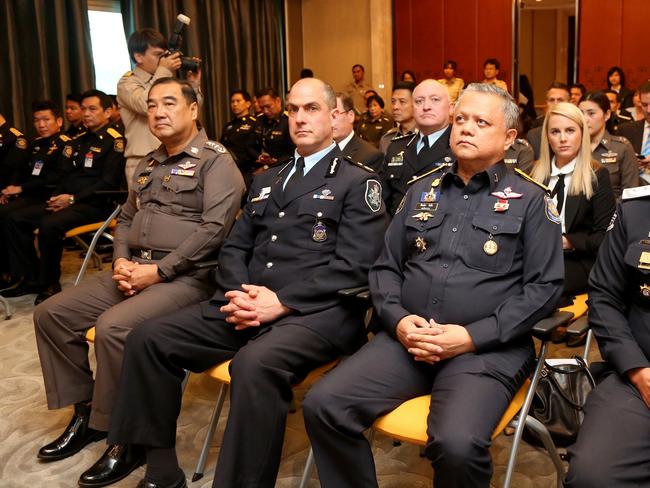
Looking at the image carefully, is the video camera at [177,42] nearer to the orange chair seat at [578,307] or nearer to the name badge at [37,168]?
the name badge at [37,168]

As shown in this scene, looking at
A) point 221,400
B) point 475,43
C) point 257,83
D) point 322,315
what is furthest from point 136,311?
point 475,43

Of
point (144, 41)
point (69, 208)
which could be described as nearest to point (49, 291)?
point (69, 208)

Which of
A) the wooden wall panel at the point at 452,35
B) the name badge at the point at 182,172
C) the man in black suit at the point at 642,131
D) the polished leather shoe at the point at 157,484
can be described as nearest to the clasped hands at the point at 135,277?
the name badge at the point at 182,172

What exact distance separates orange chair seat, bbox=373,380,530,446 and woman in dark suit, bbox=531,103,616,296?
3.45 ft

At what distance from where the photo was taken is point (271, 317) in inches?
90.0

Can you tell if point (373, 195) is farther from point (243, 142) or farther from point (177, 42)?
point (243, 142)

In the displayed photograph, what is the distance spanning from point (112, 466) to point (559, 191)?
7.15 ft

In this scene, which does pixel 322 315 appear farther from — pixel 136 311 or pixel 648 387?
pixel 648 387

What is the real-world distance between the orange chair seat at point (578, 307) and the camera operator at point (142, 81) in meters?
2.56

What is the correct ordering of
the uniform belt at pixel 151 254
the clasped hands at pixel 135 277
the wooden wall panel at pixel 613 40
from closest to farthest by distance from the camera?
the clasped hands at pixel 135 277 → the uniform belt at pixel 151 254 → the wooden wall panel at pixel 613 40

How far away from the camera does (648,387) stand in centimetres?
174

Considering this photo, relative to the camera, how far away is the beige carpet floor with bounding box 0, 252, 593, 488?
2396 mm

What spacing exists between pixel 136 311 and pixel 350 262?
2.73 ft

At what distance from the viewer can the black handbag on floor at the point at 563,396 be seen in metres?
2.03
